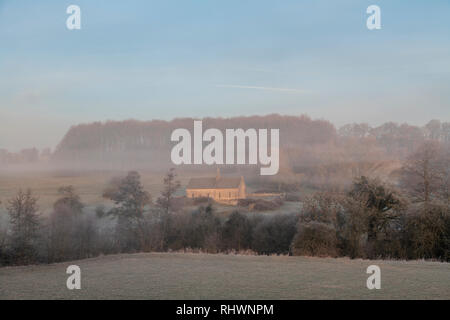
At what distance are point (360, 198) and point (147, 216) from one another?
53.4 feet

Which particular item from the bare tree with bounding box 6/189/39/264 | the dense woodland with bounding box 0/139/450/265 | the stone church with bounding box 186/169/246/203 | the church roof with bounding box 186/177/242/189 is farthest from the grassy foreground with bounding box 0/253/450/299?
the church roof with bounding box 186/177/242/189

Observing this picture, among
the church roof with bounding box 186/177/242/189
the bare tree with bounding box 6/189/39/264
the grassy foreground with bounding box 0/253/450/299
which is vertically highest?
the church roof with bounding box 186/177/242/189

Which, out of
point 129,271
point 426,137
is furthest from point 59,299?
point 426,137

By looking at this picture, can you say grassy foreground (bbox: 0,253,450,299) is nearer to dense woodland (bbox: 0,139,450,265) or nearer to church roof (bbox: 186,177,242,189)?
dense woodland (bbox: 0,139,450,265)

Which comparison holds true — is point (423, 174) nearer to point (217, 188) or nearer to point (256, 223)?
point (256, 223)

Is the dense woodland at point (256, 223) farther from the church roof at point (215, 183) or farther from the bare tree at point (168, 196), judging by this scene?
the church roof at point (215, 183)

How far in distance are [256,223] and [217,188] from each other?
6670 mm

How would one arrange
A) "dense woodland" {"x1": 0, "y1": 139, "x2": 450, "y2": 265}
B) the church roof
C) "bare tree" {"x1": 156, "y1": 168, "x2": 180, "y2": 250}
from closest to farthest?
"dense woodland" {"x1": 0, "y1": 139, "x2": 450, "y2": 265}
"bare tree" {"x1": 156, "y1": 168, "x2": 180, "y2": 250}
the church roof

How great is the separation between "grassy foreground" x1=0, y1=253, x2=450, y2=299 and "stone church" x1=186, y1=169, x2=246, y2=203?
21367mm

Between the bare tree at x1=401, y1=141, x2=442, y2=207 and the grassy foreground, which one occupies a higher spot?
the bare tree at x1=401, y1=141, x2=442, y2=207

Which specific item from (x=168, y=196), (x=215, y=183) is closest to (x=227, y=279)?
(x=168, y=196)

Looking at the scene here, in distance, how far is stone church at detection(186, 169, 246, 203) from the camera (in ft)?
120

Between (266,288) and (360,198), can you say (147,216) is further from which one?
(266,288)

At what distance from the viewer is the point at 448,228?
75.5 ft
